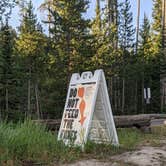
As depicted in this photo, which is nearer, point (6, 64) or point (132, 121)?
point (132, 121)

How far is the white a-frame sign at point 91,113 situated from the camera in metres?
7.22

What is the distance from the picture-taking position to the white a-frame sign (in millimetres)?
7223

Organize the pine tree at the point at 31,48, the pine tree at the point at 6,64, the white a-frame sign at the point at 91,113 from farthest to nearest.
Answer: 1. the pine tree at the point at 31,48
2. the pine tree at the point at 6,64
3. the white a-frame sign at the point at 91,113

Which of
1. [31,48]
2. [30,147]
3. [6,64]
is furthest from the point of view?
[31,48]

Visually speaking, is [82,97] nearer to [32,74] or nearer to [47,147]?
[47,147]

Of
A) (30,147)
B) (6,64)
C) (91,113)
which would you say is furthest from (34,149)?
(6,64)

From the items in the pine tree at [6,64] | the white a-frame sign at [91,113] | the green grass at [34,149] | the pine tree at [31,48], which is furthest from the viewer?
the pine tree at [31,48]

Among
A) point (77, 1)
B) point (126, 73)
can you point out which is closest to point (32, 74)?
point (77, 1)

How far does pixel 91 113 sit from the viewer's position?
7090mm

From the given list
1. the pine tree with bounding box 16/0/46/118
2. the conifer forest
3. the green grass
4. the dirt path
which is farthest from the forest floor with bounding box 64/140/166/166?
the pine tree with bounding box 16/0/46/118

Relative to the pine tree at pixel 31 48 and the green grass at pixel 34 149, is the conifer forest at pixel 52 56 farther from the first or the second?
the green grass at pixel 34 149

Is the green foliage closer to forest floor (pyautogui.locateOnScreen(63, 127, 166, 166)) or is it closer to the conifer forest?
forest floor (pyautogui.locateOnScreen(63, 127, 166, 166))

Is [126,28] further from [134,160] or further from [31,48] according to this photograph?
[134,160]

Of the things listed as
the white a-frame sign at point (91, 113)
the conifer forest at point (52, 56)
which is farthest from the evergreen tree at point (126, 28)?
the white a-frame sign at point (91, 113)
